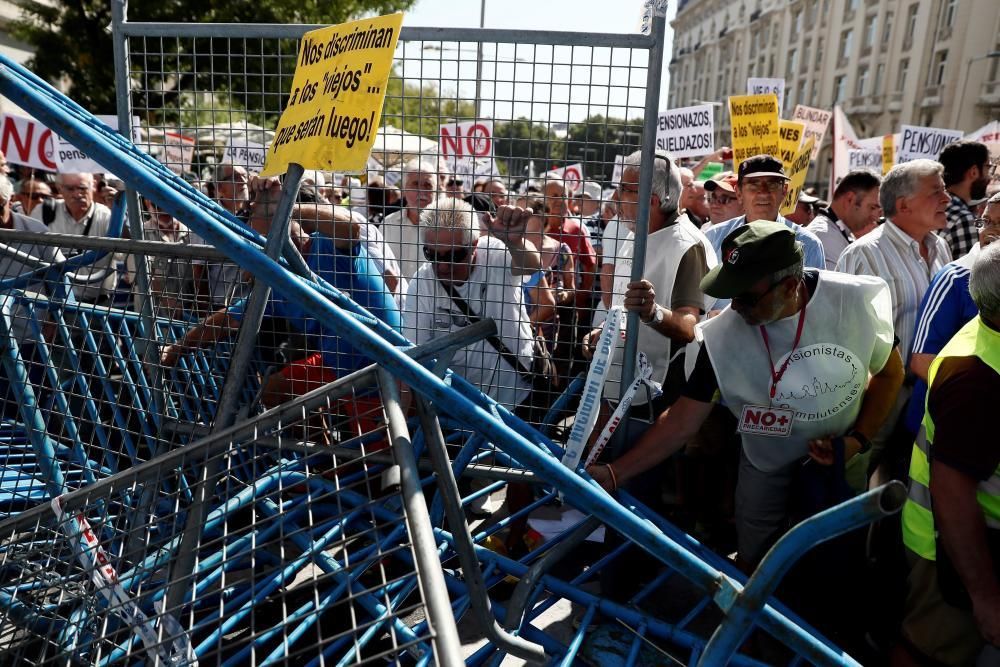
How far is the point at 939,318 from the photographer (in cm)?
272

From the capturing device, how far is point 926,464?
7.16 ft

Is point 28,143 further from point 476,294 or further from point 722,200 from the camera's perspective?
point 722,200

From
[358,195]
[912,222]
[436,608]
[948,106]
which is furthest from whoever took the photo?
[948,106]

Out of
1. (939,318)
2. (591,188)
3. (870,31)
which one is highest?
(870,31)

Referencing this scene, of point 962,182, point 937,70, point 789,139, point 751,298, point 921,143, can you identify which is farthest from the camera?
point 937,70

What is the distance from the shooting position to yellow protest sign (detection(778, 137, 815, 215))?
538cm

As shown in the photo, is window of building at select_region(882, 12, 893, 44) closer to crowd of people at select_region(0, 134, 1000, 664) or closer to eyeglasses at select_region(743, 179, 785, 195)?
eyeglasses at select_region(743, 179, 785, 195)

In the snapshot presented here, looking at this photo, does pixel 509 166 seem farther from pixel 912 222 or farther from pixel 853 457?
pixel 912 222

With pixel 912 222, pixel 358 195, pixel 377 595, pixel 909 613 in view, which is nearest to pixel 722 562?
pixel 909 613

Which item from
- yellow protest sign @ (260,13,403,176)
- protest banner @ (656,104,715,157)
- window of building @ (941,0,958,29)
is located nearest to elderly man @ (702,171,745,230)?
protest banner @ (656,104,715,157)

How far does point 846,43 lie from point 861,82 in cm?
393

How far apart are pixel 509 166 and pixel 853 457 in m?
1.62

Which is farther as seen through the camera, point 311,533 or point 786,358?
point 786,358

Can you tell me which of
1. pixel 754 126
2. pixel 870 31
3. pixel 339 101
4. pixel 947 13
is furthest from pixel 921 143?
pixel 870 31
